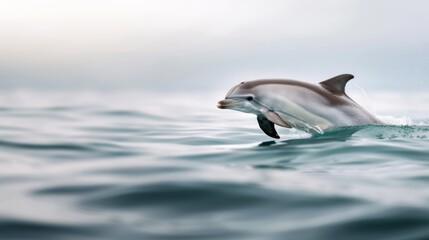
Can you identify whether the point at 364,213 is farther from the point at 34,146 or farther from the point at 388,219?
the point at 34,146

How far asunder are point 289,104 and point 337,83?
1.13 m

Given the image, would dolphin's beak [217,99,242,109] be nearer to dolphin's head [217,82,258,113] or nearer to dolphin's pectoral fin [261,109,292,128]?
dolphin's head [217,82,258,113]

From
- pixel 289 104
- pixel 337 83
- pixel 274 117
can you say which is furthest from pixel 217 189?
pixel 337 83

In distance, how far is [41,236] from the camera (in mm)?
3682

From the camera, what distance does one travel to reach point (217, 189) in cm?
511

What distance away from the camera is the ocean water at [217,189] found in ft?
12.7

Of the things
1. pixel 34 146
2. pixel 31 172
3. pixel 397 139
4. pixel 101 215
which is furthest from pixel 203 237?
pixel 397 139

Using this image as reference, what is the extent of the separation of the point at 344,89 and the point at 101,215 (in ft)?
21.9

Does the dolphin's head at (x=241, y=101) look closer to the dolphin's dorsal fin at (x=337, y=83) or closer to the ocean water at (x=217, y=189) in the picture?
the ocean water at (x=217, y=189)

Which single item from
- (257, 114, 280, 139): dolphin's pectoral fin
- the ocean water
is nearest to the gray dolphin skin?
(257, 114, 280, 139): dolphin's pectoral fin

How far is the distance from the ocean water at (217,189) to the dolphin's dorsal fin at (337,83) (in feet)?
2.98

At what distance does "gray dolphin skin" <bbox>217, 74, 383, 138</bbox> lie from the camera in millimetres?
9312

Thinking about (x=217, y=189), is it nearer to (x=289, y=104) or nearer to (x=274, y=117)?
(x=274, y=117)

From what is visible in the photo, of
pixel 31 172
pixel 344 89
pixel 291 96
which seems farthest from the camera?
pixel 344 89
